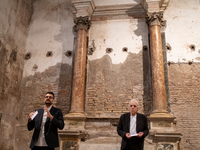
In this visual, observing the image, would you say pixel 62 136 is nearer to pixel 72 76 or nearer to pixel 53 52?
pixel 72 76

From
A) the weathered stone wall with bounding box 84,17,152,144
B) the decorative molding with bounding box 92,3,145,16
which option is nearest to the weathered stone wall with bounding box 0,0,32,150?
the weathered stone wall with bounding box 84,17,152,144

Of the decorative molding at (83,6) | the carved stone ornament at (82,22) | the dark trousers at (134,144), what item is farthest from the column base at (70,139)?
the decorative molding at (83,6)

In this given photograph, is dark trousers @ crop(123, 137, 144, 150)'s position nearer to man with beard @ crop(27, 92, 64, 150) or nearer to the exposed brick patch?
man with beard @ crop(27, 92, 64, 150)

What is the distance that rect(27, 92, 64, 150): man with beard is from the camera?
2.72m

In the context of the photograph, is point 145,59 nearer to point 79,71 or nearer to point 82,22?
point 79,71

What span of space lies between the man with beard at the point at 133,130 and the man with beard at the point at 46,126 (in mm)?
1000

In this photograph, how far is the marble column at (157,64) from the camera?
5977 millimetres

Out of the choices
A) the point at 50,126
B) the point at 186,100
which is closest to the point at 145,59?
the point at 186,100

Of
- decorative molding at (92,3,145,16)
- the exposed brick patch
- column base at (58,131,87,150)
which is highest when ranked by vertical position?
decorative molding at (92,3,145,16)

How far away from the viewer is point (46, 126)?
9.32 ft

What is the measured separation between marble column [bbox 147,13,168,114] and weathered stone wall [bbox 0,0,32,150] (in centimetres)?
461

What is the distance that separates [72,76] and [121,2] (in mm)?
3305

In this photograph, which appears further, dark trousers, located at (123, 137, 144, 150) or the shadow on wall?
the shadow on wall

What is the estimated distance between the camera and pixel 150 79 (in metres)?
6.66
